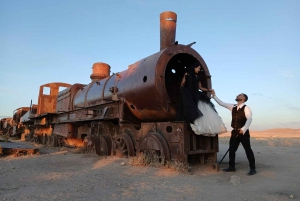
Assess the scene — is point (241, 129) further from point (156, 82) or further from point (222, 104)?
point (156, 82)

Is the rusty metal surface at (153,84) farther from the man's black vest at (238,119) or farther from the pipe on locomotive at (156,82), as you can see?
the man's black vest at (238,119)

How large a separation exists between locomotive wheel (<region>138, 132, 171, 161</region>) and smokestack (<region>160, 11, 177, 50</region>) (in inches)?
101

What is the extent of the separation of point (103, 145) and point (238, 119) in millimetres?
4219

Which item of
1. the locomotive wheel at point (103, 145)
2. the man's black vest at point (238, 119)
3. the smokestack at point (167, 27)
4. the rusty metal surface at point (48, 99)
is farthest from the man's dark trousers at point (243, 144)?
the rusty metal surface at point (48, 99)

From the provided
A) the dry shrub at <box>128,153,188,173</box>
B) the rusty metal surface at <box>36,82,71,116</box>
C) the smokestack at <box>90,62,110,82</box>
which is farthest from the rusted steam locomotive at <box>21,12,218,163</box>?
the rusty metal surface at <box>36,82,71,116</box>

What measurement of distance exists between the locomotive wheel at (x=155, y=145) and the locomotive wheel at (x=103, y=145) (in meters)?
1.77

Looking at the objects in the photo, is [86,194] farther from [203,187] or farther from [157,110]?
[157,110]

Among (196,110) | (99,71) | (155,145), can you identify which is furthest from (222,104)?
(99,71)

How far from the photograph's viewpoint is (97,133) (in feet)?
27.7

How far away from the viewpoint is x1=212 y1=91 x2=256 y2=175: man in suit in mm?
5141

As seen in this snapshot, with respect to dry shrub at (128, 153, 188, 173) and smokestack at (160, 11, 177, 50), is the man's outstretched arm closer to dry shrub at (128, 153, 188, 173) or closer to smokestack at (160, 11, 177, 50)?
dry shrub at (128, 153, 188, 173)

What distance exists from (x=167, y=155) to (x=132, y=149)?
149 cm

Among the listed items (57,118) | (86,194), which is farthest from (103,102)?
(57,118)

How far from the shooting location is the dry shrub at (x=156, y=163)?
16.5ft
